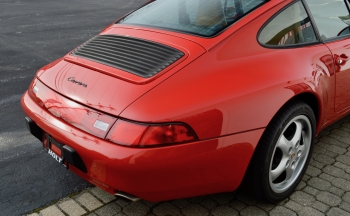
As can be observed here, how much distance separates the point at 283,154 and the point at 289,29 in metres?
0.89

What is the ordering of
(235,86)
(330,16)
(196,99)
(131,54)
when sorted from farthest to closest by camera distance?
(330,16) → (131,54) → (235,86) → (196,99)

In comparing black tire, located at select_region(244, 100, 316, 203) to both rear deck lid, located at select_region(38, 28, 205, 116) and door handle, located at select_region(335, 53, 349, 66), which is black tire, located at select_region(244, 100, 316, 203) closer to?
door handle, located at select_region(335, 53, 349, 66)

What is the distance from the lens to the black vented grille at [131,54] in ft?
7.89

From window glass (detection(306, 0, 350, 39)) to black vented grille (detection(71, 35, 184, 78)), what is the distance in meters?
1.30

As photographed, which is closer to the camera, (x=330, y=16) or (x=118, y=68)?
(x=118, y=68)

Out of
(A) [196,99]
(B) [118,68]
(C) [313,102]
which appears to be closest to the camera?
(A) [196,99]

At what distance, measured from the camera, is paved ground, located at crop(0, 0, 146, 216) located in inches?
117

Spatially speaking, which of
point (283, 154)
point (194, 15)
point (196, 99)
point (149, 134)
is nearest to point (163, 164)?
point (149, 134)

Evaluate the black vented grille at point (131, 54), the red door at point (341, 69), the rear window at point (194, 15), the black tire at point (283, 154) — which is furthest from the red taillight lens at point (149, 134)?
the red door at point (341, 69)

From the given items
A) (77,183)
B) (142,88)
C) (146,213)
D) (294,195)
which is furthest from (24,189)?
(294,195)

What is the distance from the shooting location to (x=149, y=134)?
6.84 feet

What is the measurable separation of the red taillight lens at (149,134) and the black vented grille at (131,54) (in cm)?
38

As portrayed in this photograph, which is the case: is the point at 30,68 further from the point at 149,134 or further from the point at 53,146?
the point at 149,134

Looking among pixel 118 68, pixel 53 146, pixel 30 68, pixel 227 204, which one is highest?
pixel 118 68
